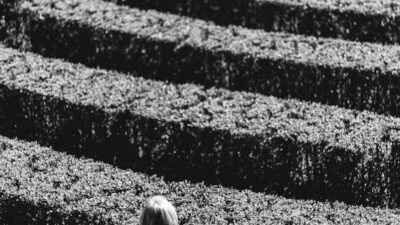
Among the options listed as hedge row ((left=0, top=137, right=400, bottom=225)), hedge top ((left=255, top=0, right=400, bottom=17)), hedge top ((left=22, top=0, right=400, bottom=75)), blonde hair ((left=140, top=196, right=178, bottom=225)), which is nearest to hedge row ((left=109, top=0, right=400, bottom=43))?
hedge top ((left=255, top=0, right=400, bottom=17))

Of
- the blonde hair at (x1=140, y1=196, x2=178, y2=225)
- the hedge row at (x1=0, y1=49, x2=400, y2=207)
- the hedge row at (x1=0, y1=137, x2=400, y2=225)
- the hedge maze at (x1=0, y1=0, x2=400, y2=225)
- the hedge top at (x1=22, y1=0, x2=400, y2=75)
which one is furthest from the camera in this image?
the hedge top at (x1=22, y1=0, x2=400, y2=75)

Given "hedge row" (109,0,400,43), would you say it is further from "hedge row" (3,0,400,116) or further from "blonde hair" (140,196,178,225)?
"blonde hair" (140,196,178,225)

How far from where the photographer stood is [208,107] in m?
9.41

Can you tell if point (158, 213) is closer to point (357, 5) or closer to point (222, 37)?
point (222, 37)

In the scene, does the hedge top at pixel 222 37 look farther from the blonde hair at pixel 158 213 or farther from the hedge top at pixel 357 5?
the blonde hair at pixel 158 213

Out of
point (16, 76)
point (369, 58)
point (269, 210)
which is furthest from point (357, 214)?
point (16, 76)

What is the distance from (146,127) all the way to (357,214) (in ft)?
10.5

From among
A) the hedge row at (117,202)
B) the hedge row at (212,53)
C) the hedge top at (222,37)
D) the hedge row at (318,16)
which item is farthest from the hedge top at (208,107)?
the hedge row at (318,16)

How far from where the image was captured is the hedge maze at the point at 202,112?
7680mm

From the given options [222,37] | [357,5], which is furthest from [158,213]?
[357,5]

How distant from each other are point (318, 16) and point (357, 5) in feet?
2.61

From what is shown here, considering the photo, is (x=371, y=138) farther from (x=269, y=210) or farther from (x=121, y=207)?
(x=121, y=207)

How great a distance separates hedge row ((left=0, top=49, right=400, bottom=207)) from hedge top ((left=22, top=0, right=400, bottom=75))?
5.28 feet

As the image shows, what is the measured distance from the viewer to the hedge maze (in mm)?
→ 7680
